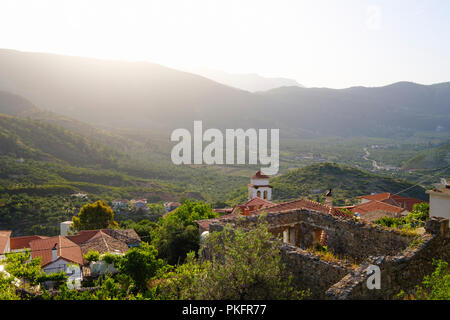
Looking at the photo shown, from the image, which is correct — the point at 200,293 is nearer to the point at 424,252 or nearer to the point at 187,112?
the point at 424,252

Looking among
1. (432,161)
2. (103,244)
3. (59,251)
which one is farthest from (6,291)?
(432,161)

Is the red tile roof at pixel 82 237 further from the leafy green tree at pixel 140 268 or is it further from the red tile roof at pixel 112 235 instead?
the leafy green tree at pixel 140 268

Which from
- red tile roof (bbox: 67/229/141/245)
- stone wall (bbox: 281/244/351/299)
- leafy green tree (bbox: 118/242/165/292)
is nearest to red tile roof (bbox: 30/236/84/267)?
red tile roof (bbox: 67/229/141/245)

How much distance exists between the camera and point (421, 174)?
69.4m

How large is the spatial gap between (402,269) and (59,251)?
2266 centimetres

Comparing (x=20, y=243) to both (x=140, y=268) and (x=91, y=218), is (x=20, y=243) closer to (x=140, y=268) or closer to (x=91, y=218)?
(x=91, y=218)

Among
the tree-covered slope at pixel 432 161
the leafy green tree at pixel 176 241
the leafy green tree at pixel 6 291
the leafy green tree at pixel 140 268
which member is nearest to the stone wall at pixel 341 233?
the leafy green tree at pixel 140 268

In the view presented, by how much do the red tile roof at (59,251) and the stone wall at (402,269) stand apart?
20.9 meters

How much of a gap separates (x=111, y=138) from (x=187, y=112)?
78.6 meters

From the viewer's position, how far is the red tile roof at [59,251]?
2258 centimetres

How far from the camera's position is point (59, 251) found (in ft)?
76.0

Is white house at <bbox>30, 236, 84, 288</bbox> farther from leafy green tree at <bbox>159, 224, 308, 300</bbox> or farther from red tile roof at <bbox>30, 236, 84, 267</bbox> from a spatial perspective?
leafy green tree at <bbox>159, 224, 308, 300</bbox>

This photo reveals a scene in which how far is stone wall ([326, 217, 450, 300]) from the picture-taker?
18.8 feet

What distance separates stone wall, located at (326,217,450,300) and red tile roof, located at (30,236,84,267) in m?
20.9
